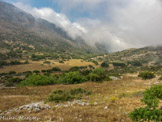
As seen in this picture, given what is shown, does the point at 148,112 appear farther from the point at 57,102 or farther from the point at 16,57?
the point at 16,57

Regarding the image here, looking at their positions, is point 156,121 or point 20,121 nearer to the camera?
point 156,121

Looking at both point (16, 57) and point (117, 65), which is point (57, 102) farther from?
point (16, 57)

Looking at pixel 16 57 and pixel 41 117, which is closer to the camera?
pixel 41 117

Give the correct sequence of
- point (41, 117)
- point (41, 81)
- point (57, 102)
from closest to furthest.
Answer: point (41, 117)
point (57, 102)
point (41, 81)

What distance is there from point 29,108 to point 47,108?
1508 millimetres

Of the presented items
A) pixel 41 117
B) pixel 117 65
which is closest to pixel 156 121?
pixel 41 117

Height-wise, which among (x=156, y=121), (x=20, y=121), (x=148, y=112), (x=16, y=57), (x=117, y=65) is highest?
(x=16, y=57)

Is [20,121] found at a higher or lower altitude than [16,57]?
lower

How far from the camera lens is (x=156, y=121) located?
5566 mm

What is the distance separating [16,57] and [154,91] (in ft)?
359

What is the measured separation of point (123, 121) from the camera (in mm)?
6957

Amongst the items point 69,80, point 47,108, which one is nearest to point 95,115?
point 47,108

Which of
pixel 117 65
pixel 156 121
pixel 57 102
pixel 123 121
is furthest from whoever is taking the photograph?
pixel 117 65

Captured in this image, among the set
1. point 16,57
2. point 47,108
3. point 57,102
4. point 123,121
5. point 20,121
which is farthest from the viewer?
point 16,57
